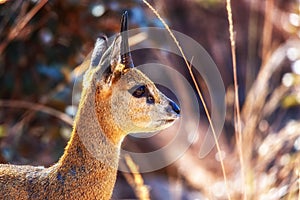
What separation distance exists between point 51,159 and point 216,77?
1286 mm

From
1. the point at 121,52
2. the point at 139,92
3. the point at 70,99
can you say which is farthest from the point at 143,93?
the point at 70,99

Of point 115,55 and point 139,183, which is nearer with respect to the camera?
point 115,55

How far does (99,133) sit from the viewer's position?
8.07ft

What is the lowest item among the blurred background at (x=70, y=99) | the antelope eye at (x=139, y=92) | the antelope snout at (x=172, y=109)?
the antelope snout at (x=172, y=109)

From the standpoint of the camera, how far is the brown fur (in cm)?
244

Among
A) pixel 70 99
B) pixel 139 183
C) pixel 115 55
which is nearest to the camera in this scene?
pixel 115 55

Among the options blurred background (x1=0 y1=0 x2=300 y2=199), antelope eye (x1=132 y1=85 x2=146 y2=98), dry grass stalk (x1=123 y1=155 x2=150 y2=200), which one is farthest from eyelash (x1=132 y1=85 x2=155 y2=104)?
blurred background (x1=0 y1=0 x2=300 y2=199)

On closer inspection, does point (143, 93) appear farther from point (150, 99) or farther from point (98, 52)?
point (98, 52)

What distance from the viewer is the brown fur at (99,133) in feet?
8.01

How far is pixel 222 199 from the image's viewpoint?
460cm

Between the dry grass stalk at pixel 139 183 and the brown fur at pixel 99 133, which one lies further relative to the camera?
the dry grass stalk at pixel 139 183

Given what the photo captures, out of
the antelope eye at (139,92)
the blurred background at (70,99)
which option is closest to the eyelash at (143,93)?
the antelope eye at (139,92)

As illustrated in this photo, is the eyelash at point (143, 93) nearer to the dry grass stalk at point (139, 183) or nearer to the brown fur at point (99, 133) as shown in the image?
the brown fur at point (99, 133)

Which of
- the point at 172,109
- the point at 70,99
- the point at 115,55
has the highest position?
the point at 70,99
